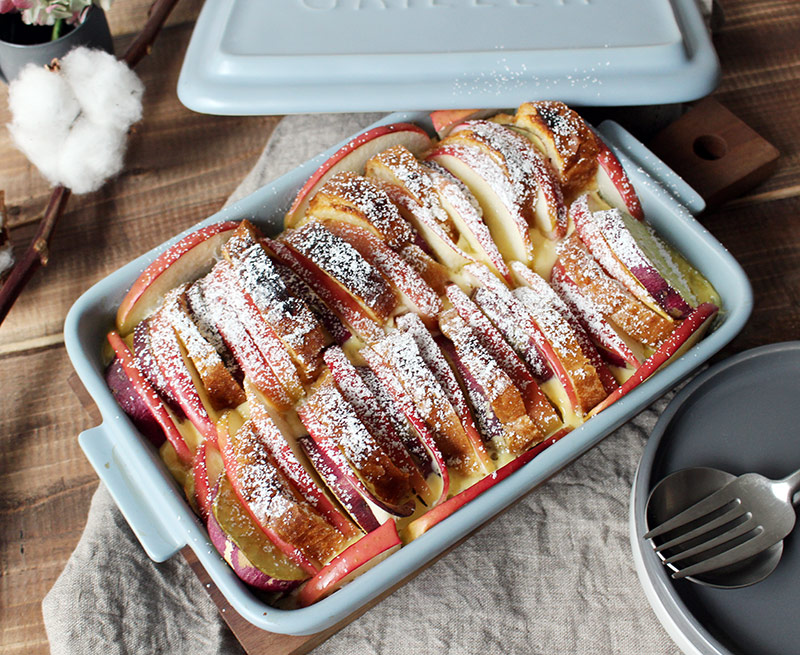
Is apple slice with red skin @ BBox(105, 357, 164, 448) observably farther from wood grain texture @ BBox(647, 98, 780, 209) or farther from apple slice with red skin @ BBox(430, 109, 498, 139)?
wood grain texture @ BBox(647, 98, 780, 209)

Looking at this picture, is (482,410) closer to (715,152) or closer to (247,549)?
(247,549)

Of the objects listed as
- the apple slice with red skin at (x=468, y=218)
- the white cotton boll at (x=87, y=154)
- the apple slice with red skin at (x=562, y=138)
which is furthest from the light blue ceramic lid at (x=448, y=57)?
the white cotton boll at (x=87, y=154)

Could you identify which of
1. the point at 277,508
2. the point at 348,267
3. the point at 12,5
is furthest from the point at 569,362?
the point at 12,5

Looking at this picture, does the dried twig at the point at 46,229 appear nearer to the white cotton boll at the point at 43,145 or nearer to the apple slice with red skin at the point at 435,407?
the white cotton boll at the point at 43,145

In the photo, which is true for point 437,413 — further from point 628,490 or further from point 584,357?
point 628,490

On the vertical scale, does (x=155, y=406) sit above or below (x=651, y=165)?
below

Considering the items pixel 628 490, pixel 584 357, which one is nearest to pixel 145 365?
pixel 584 357

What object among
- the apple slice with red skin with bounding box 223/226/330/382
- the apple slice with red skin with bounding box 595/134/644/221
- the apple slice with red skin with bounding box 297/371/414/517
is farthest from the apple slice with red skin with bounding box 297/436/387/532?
the apple slice with red skin with bounding box 595/134/644/221
